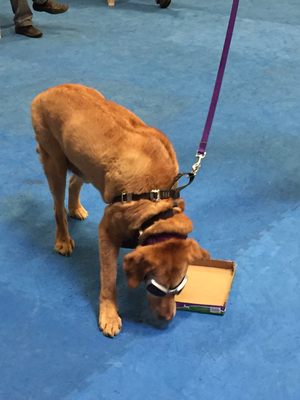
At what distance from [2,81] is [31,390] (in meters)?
3.24

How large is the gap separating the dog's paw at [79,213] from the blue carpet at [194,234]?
6 centimetres

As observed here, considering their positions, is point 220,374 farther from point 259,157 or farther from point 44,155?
point 259,157

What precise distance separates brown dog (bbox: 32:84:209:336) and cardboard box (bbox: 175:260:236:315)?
0.53ft

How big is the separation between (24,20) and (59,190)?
3635mm

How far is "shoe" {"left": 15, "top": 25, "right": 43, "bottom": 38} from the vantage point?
5844 mm

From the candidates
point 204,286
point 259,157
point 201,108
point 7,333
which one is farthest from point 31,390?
point 201,108

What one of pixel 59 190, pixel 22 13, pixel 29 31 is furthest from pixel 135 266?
pixel 22 13

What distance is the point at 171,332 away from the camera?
252cm

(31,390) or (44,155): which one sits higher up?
(44,155)

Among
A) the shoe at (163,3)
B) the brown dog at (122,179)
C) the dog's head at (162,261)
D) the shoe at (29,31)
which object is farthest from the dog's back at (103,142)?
the shoe at (163,3)

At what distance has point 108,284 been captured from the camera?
2543 mm

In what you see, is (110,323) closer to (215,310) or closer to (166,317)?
(166,317)

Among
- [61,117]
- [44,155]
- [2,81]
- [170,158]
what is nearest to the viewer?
[170,158]

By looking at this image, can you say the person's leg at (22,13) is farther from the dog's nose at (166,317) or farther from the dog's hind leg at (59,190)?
the dog's nose at (166,317)
